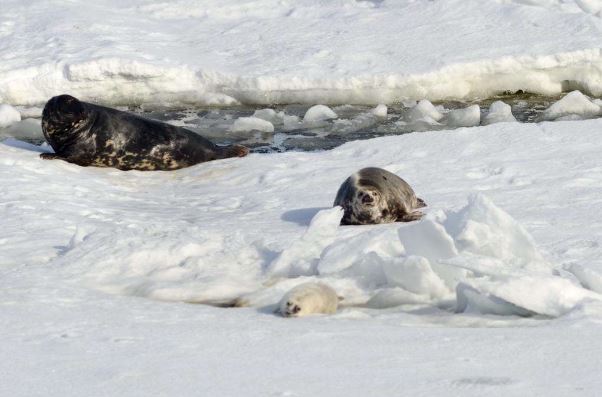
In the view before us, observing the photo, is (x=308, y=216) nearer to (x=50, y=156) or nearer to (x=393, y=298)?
(x=393, y=298)

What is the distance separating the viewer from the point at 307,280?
4.36 metres

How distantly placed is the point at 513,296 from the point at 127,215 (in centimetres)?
332

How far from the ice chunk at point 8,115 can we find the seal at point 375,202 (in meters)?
4.17

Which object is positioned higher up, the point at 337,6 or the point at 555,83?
the point at 337,6

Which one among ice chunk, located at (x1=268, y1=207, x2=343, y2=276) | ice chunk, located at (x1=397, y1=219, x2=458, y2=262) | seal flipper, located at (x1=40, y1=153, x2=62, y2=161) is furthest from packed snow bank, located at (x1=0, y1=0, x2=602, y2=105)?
ice chunk, located at (x1=397, y1=219, x2=458, y2=262)

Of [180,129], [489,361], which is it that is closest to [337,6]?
[180,129]

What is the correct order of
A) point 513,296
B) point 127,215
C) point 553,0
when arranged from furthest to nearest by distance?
point 553,0, point 127,215, point 513,296

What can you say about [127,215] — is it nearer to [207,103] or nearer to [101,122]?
[101,122]

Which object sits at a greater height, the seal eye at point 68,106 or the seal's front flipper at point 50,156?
the seal eye at point 68,106

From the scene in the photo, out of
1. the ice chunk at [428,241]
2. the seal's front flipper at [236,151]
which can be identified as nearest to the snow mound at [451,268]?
the ice chunk at [428,241]

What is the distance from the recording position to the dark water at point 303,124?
9.21 meters

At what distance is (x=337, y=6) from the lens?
1203cm

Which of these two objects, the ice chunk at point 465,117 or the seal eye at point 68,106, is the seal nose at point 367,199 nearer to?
the seal eye at point 68,106

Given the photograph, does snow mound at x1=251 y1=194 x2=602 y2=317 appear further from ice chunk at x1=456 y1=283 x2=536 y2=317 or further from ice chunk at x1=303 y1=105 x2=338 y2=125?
ice chunk at x1=303 y1=105 x2=338 y2=125
